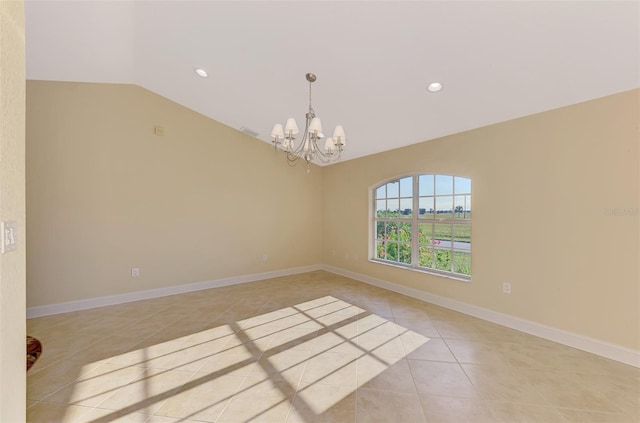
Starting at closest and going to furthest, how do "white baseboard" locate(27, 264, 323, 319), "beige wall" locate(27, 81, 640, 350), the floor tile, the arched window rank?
the floor tile → "beige wall" locate(27, 81, 640, 350) → "white baseboard" locate(27, 264, 323, 319) → the arched window

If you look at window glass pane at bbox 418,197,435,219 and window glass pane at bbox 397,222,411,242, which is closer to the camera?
window glass pane at bbox 418,197,435,219

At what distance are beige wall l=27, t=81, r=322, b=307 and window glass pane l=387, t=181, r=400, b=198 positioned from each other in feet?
6.97

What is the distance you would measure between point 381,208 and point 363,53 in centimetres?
282

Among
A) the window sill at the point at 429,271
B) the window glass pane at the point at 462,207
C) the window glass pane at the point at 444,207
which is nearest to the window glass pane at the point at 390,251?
the window sill at the point at 429,271

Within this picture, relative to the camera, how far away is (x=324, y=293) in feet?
13.4

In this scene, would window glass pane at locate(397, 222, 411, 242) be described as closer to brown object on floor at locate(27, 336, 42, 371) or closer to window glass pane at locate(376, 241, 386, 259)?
window glass pane at locate(376, 241, 386, 259)

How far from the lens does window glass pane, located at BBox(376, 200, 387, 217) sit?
4.61 metres

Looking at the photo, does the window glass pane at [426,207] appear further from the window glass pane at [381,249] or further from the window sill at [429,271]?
the window glass pane at [381,249]

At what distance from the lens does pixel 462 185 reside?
3.46m

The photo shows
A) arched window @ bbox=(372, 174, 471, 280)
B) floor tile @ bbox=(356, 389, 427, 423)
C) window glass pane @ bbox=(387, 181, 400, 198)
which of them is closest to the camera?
floor tile @ bbox=(356, 389, 427, 423)

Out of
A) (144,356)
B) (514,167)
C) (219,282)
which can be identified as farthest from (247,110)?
(514,167)

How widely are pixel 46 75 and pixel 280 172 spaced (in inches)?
134
